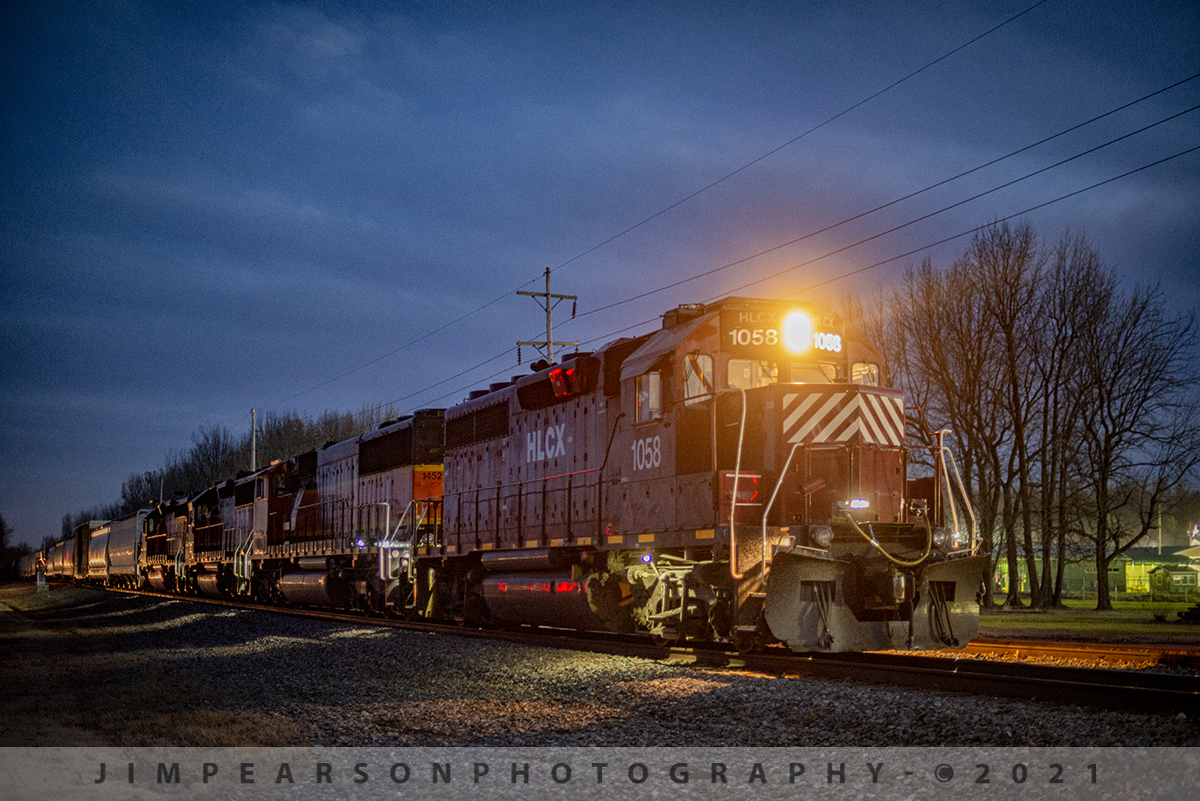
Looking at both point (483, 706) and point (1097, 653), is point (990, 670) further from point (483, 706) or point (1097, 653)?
point (483, 706)

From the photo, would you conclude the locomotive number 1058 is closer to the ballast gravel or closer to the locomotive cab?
the locomotive cab

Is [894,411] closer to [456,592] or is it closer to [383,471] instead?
[456,592]

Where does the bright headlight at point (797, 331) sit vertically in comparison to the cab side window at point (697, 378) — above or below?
above

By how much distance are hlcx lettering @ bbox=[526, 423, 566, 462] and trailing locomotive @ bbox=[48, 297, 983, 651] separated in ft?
0.14

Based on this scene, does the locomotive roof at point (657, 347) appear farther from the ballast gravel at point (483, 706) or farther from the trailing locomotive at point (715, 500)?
the ballast gravel at point (483, 706)

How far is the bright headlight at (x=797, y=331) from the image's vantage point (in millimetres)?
11719

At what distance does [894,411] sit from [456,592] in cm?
1002

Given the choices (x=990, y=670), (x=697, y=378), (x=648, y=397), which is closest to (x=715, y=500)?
(x=697, y=378)

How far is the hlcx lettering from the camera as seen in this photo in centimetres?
1546

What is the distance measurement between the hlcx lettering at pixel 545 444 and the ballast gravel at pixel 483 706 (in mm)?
3175

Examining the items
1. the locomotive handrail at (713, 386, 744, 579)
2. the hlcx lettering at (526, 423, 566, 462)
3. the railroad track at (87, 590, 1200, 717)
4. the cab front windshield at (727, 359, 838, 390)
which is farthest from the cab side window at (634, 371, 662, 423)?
the railroad track at (87, 590, 1200, 717)

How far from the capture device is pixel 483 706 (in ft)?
29.3

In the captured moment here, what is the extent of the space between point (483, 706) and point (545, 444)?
24.1 ft

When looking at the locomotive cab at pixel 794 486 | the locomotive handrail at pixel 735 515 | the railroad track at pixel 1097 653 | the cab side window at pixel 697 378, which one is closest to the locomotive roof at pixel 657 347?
the locomotive cab at pixel 794 486
